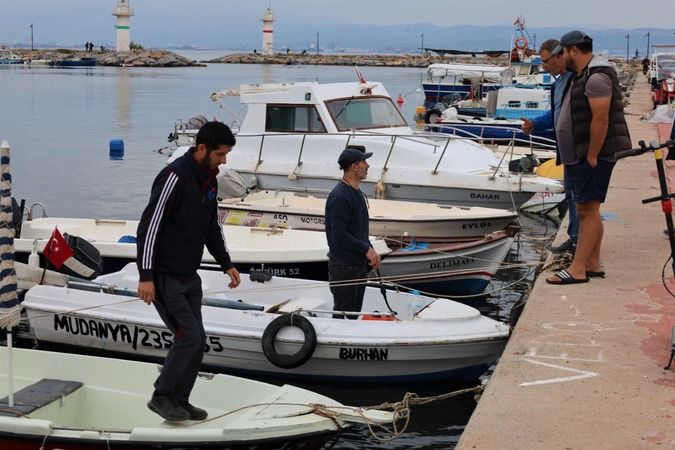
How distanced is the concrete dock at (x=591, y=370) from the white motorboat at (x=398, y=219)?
4.42 metres

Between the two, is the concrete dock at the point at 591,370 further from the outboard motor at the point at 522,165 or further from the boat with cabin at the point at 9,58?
the boat with cabin at the point at 9,58

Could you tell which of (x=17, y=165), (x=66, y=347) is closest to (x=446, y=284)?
(x=66, y=347)

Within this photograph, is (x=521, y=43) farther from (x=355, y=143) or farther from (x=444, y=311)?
(x=444, y=311)

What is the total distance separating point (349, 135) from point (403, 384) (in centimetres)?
773

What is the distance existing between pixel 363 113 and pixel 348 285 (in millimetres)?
8946

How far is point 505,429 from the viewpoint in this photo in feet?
17.6

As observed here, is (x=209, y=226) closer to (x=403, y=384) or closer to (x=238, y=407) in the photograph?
(x=238, y=407)

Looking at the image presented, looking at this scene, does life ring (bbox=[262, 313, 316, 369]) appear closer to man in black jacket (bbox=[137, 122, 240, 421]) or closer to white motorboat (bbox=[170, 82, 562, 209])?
man in black jacket (bbox=[137, 122, 240, 421])

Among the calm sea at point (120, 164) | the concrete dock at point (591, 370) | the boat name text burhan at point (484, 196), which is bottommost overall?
the calm sea at point (120, 164)

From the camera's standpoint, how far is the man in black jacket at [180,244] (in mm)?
5844

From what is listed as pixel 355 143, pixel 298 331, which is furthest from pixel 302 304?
pixel 355 143

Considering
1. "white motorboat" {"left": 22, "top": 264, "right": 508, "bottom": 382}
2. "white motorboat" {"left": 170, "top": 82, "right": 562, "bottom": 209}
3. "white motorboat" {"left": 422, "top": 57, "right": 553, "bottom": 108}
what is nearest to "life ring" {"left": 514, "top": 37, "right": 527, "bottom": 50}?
"white motorboat" {"left": 422, "top": 57, "right": 553, "bottom": 108}

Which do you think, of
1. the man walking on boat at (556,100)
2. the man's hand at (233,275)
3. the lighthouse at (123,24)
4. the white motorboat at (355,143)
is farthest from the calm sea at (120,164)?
the lighthouse at (123,24)

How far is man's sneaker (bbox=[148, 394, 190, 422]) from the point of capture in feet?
20.8
